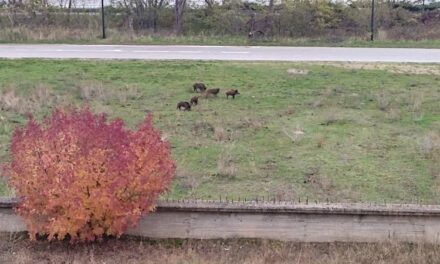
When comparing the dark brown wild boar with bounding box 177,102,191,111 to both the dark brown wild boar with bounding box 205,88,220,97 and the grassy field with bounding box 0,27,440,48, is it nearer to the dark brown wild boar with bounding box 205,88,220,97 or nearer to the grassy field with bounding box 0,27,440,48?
the dark brown wild boar with bounding box 205,88,220,97

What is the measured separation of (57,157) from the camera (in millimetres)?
7328

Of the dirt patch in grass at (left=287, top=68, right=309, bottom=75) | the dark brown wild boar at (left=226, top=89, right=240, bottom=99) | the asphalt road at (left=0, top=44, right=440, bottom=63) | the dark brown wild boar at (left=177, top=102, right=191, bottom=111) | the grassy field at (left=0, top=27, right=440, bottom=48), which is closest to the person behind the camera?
the dark brown wild boar at (left=177, top=102, right=191, bottom=111)

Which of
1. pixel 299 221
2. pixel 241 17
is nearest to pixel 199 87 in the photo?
pixel 299 221

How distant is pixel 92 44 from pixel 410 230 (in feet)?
63.4

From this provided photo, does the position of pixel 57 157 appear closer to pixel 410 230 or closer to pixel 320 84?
pixel 410 230

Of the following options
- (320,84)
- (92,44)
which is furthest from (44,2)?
(320,84)

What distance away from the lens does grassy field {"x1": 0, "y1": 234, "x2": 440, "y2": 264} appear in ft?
23.8

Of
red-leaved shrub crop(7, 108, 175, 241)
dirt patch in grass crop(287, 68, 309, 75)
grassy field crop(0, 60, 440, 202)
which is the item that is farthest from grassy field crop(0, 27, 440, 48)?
red-leaved shrub crop(7, 108, 175, 241)

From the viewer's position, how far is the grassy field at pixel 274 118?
9656 millimetres

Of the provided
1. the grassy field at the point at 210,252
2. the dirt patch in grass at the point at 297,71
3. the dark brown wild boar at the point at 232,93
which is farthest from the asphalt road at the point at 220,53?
the grassy field at the point at 210,252

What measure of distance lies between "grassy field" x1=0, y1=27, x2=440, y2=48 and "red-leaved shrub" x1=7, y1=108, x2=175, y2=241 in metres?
18.0

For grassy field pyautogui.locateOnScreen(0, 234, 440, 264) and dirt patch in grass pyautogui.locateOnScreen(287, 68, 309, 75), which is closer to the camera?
grassy field pyautogui.locateOnScreen(0, 234, 440, 264)

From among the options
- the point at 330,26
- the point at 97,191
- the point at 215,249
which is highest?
the point at 330,26

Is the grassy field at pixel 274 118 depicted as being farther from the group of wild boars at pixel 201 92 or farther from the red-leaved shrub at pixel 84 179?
the red-leaved shrub at pixel 84 179
